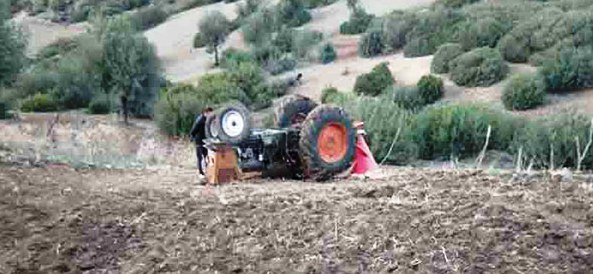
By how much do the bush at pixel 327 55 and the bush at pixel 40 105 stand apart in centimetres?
1310

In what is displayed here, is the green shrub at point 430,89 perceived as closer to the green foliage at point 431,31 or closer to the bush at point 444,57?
the bush at point 444,57

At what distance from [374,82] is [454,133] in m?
13.8

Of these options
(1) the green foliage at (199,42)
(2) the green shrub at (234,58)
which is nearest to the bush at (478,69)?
(2) the green shrub at (234,58)

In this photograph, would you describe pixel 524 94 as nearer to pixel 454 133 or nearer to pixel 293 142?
pixel 454 133

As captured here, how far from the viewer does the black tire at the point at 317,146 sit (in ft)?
36.4

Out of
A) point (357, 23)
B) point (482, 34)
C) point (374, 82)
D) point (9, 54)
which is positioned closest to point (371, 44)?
point (482, 34)

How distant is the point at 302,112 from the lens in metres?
12.5

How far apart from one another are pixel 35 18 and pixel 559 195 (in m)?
56.6

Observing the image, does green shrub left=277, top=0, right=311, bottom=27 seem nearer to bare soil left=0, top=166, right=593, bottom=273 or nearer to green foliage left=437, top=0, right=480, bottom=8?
green foliage left=437, top=0, right=480, bottom=8

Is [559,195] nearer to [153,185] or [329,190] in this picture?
[329,190]

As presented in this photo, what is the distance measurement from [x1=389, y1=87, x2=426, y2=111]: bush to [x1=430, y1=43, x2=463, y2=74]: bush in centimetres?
466

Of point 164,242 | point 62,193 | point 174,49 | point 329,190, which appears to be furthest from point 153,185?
point 174,49

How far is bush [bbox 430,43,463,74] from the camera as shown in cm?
3778

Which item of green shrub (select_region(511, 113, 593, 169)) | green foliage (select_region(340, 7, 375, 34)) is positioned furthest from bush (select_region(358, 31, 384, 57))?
green shrub (select_region(511, 113, 593, 169))
